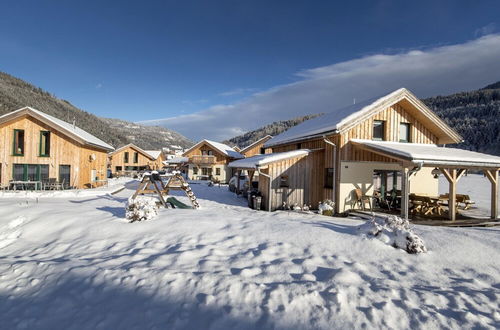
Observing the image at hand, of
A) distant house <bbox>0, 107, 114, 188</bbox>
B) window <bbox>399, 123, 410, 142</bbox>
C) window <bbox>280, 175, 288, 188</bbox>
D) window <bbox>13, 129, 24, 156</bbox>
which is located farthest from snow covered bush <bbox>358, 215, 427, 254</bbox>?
window <bbox>13, 129, 24, 156</bbox>

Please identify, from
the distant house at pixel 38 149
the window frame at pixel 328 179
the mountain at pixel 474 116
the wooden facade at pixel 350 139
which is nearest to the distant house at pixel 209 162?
the distant house at pixel 38 149

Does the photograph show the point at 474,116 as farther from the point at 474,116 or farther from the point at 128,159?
the point at 128,159

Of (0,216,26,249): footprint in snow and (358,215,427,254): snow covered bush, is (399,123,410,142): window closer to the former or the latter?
(358,215,427,254): snow covered bush

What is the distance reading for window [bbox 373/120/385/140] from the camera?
14.0m

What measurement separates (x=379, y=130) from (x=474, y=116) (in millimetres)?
110566

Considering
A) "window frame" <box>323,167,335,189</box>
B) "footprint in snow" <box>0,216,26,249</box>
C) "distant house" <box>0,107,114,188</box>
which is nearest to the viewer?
"footprint in snow" <box>0,216,26,249</box>

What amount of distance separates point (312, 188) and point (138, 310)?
11.7 m

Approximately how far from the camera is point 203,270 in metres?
4.87

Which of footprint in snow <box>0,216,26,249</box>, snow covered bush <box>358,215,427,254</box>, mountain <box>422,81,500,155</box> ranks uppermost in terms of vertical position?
mountain <box>422,81,500,155</box>

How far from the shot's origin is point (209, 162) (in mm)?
35969

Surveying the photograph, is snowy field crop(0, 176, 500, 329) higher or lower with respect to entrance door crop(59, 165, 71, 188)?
lower

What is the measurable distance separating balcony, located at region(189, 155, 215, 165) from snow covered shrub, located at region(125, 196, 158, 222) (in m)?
27.5

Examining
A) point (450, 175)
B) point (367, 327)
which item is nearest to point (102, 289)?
point (367, 327)

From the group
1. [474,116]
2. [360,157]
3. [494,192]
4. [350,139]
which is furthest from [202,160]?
[474,116]
